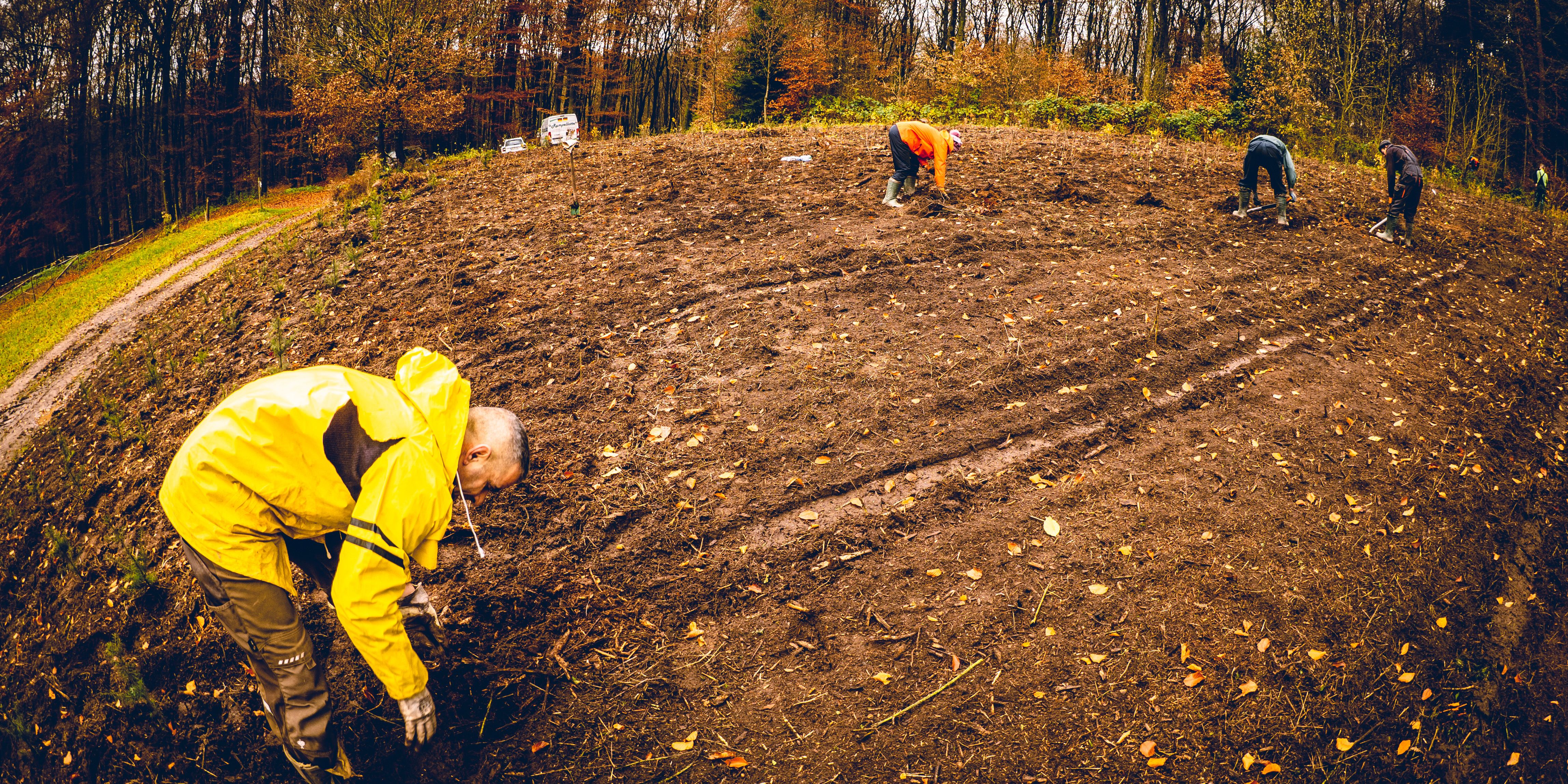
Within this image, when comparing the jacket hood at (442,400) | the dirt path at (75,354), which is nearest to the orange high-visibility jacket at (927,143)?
the jacket hood at (442,400)

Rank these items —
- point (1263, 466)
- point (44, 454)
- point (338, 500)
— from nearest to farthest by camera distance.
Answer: point (338, 500) < point (1263, 466) < point (44, 454)

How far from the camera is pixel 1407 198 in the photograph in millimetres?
7539

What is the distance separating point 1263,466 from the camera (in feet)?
13.3

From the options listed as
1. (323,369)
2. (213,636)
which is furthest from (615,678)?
(213,636)

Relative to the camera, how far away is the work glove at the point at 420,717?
222cm

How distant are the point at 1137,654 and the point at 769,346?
297cm

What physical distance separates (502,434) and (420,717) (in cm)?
102

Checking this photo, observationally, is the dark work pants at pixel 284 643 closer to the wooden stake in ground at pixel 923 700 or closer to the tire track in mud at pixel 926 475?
the tire track in mud at pixel 926 475

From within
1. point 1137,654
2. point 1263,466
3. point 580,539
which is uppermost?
point 1263,466

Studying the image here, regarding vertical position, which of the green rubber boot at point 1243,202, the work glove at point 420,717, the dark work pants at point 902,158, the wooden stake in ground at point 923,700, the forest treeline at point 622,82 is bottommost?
the wooden stake in ground at point 923,700

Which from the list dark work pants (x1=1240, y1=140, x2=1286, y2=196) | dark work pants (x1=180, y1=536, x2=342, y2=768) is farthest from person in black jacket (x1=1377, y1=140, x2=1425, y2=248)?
dark work pants (x1=180, y1=536, x2=342, y2=768)

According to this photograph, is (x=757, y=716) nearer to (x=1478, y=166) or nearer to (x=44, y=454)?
(x=44, y=454)

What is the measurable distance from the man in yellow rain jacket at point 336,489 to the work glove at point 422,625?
0.54m

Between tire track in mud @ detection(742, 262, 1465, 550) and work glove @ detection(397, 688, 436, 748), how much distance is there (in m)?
1.59
